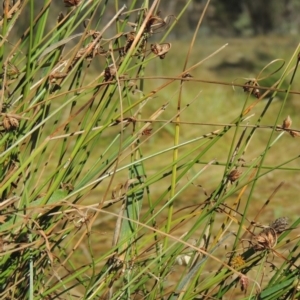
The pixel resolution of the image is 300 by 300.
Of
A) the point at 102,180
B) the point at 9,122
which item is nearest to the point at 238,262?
the point at 102,180

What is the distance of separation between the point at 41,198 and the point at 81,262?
857mm

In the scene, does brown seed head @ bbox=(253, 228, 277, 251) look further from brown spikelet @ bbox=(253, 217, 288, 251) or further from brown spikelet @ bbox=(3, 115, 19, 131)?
brown spikelet @ bbox=(3, 115, 19, 131)

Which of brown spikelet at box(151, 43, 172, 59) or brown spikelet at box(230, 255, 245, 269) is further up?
brown spikelet at box(151, 43, 172, 59)

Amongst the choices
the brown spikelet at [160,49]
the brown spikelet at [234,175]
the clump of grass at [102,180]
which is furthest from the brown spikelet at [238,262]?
the brown spikelet at [160,49]

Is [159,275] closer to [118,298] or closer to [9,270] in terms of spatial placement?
[118,298]

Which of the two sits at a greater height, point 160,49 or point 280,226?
point 160,49

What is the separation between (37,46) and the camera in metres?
1.06

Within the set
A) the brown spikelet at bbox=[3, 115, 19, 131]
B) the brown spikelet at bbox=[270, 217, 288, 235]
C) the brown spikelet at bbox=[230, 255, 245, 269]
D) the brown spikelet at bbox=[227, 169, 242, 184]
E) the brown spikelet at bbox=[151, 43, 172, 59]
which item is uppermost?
the brown spikelet at bbox=[151, 43, 172, 59]

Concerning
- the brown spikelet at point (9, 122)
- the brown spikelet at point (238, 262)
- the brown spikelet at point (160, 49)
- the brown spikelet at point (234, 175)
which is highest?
the brown spikelet at point (160, 49)

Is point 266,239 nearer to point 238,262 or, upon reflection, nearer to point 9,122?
point 238,262

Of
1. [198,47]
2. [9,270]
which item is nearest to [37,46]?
[9,270]

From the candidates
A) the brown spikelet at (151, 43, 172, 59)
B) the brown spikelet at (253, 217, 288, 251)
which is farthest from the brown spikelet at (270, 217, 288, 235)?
the brown spikelet at (151, 43, 172, 59)

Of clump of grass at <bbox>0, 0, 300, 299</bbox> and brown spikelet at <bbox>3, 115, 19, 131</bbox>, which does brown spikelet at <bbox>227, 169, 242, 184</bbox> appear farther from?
brown spikelet at <bbox>3, 115, 19, 131</bbox>

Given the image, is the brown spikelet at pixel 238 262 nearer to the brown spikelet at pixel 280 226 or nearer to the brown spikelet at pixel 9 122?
the brown spikelet at pixel 280 226
